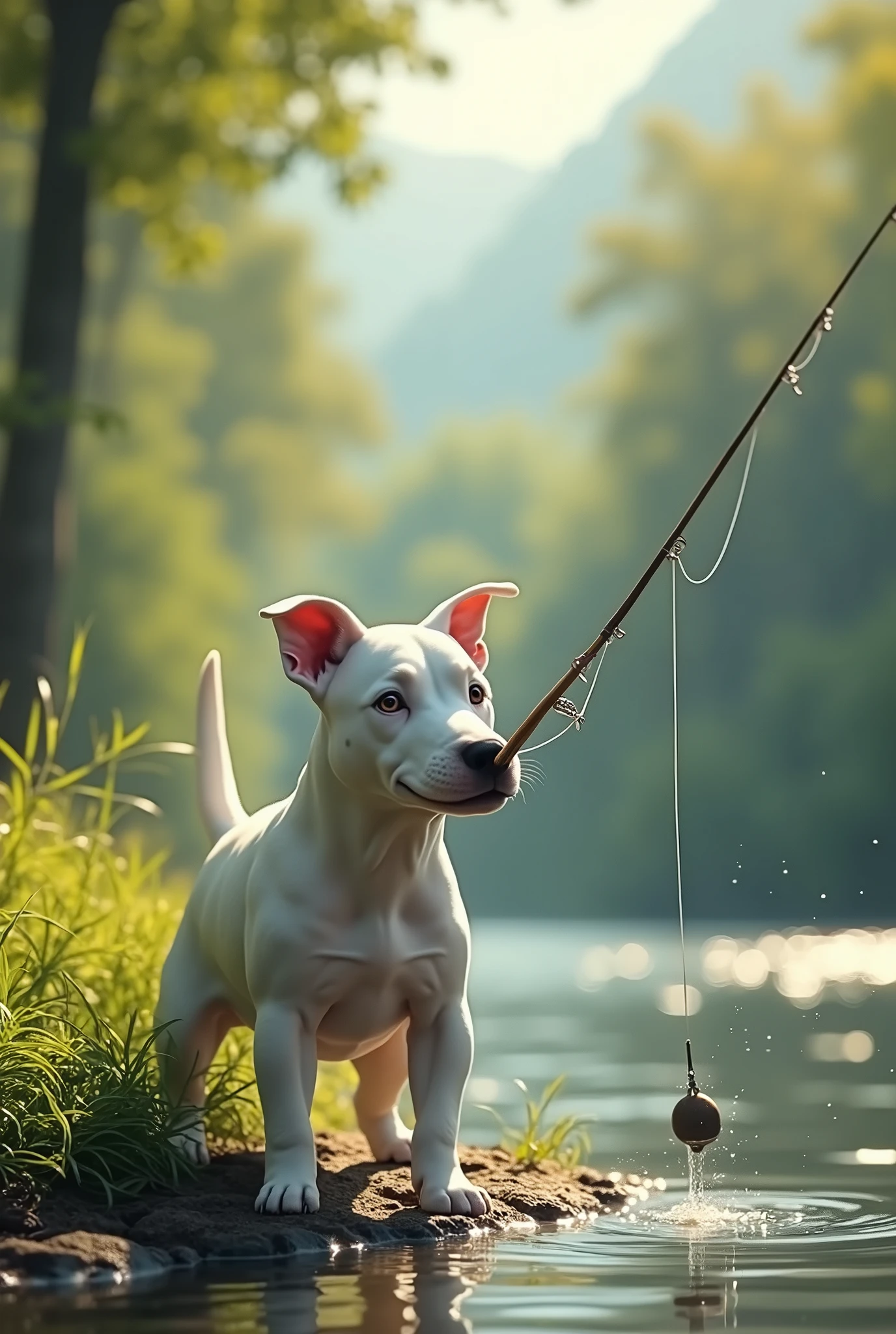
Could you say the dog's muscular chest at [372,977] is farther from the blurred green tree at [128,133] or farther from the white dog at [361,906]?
the blurred green tree at [128,133]

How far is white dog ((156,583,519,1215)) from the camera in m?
4.48

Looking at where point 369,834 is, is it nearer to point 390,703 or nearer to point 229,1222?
point 390,703

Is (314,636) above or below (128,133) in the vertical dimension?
below

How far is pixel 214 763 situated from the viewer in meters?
5.78

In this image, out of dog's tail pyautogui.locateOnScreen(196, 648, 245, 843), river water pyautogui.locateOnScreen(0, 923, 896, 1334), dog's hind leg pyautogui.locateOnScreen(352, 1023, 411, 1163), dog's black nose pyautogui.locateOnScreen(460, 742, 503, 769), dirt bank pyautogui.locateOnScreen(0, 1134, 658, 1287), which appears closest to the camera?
river water pyautogui.locateOnScreen(0, 923, 896, 1334)

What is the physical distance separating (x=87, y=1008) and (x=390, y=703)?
126cm

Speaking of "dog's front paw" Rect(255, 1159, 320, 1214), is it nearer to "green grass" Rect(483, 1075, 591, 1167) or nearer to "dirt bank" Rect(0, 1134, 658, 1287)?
"dirt bank" Rect(0, 1134, 658, 1287)

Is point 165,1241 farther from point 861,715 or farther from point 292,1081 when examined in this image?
point 861,715

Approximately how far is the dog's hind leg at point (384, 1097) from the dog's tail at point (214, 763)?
80 cm

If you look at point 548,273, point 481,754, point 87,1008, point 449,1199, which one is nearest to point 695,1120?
point 449,1199

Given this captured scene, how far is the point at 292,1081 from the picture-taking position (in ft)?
15.0

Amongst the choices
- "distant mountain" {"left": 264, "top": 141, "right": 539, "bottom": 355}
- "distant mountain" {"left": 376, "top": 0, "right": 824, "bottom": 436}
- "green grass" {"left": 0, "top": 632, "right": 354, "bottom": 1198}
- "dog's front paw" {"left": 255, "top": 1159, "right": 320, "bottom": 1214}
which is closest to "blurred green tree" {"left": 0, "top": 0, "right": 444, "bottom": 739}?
"green grass" {"left": 0, "top": 632, "right": 354, "bottom": 1198}

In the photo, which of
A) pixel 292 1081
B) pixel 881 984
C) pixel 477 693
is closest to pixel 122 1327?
pixel 292 1081

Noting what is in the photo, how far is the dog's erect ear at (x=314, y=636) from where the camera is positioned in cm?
461
